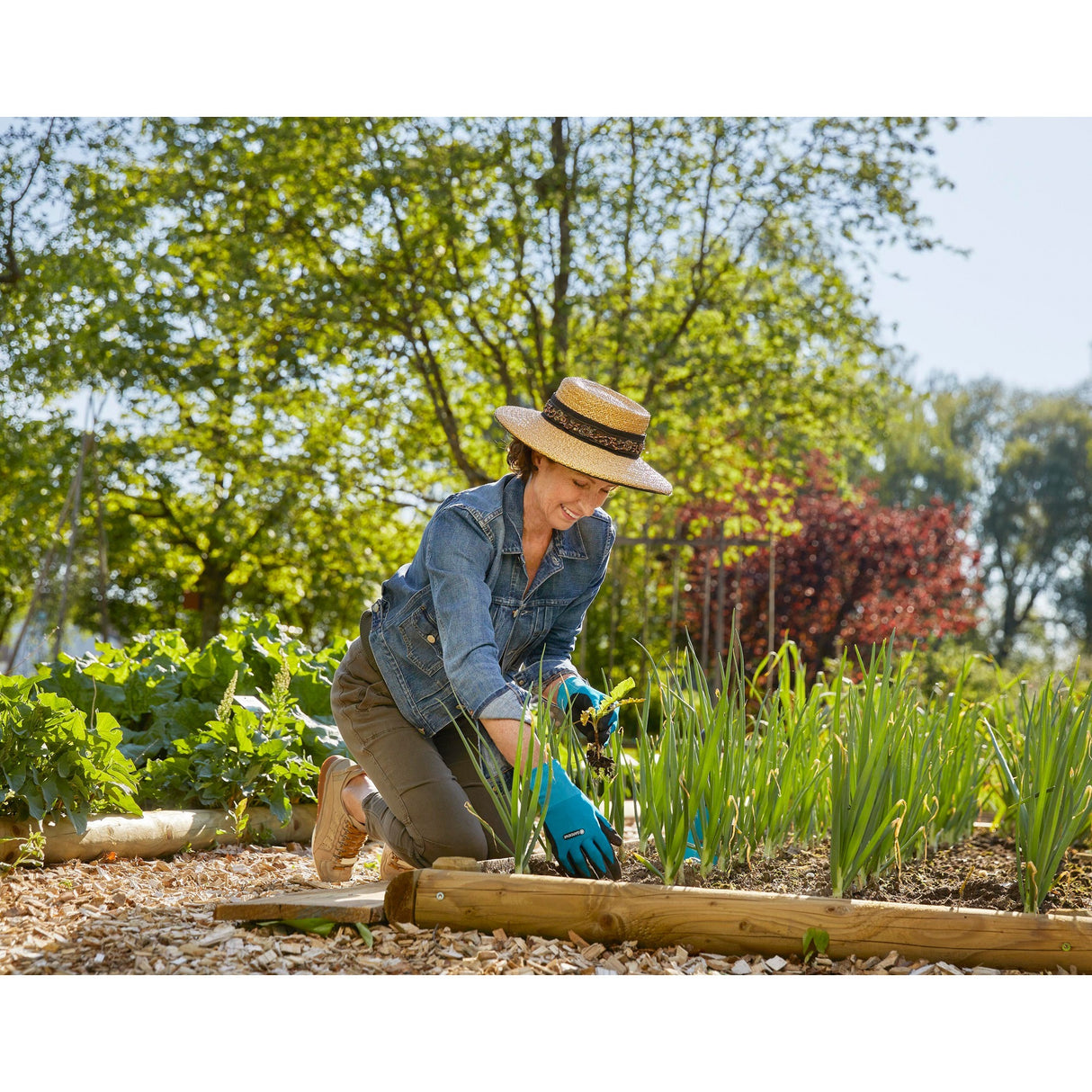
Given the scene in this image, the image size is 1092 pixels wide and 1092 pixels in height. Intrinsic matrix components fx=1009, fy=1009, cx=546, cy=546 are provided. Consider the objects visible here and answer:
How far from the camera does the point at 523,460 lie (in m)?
2.57

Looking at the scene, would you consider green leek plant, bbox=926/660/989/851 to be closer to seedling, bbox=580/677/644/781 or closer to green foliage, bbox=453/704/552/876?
seedling, bbox=580/677/644/781

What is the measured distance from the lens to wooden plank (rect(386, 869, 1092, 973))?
5.83 ft

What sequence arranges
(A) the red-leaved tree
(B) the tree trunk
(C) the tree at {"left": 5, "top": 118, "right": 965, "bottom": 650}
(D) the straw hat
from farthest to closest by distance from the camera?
(B) the tree trunk < (A) the red-leaved tree < (C) the tree at {"left": 5, "top": 118, "right": 965, "bottom": 650} < (D) the straw hat

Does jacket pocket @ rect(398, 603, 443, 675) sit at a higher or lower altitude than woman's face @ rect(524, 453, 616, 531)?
lower

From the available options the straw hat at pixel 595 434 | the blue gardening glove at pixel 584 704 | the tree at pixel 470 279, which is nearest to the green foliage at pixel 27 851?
the blue gardening glove at pixel 584 704

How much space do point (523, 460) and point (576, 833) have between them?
0.97 m

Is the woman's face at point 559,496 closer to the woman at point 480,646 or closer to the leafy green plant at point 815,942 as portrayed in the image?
the woman at point 480,646

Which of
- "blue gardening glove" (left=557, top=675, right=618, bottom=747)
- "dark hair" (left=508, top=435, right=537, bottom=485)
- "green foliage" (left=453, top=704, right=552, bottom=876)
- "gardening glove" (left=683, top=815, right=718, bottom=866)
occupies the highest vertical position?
"dark hair" (left=508, top=435, right=537, bottom=485)

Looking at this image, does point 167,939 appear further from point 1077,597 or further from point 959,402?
point 959,402

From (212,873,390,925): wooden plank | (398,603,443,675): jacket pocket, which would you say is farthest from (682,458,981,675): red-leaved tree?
(212,873,390,925): wooden plank

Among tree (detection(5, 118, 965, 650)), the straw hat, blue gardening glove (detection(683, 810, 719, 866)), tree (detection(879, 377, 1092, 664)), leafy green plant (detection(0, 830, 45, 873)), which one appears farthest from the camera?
tree (detection(879, 377, 1092, 664))

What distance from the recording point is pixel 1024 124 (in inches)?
423

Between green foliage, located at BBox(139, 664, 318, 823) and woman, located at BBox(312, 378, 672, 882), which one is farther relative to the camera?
green foliage, located at BBox(139, 664, 318, 823)
